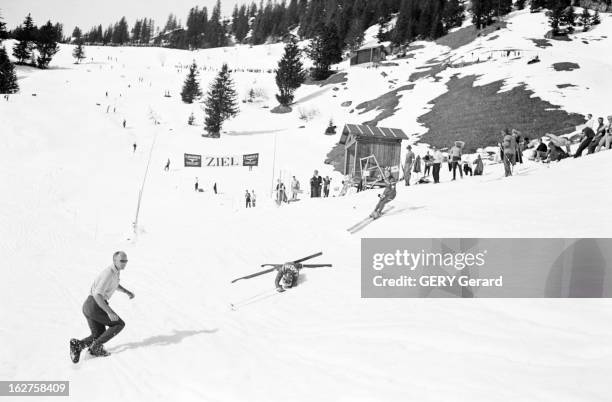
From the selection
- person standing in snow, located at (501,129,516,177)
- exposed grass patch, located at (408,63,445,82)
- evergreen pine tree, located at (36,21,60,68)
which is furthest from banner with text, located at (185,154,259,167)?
Answer: evergreen pine tree, located at (36,21,60,68)

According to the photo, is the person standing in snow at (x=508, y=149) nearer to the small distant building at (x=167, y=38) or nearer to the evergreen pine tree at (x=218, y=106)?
the evergreen pine tree at (x=218, y=106)

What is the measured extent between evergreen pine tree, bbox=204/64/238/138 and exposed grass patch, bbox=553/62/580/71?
121ft

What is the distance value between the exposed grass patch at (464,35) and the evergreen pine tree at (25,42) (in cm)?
7704

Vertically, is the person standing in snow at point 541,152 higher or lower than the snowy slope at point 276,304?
higher

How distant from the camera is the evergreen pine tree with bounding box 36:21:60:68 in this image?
244ft

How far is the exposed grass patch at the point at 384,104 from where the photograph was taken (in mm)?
43672

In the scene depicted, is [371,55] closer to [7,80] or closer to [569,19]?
[569,19]

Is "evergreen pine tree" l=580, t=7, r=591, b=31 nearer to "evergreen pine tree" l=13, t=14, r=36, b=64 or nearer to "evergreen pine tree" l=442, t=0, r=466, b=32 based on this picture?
"evergreen pine tree" l=442, t=0, r=466, b=32

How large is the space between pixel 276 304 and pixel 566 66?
43.3m

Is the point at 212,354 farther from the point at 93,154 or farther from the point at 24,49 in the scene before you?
the point at 24,49

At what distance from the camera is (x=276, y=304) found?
8.56 m

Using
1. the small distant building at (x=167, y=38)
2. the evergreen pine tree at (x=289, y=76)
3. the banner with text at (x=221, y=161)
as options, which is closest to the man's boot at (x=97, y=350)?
the banner with text at (x=221, y=161)

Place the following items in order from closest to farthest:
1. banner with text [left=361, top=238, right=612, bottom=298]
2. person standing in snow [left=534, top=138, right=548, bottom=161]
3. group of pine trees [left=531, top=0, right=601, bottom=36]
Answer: banner with text [left=361, top=238, right=612, bottom=298]
person standing in snow [left=534, top=138, right=548, bottom=161]
group of pine trees [left=531, top=0, right=601, bottom=36]

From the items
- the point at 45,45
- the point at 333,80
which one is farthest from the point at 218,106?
the point at 45,45
